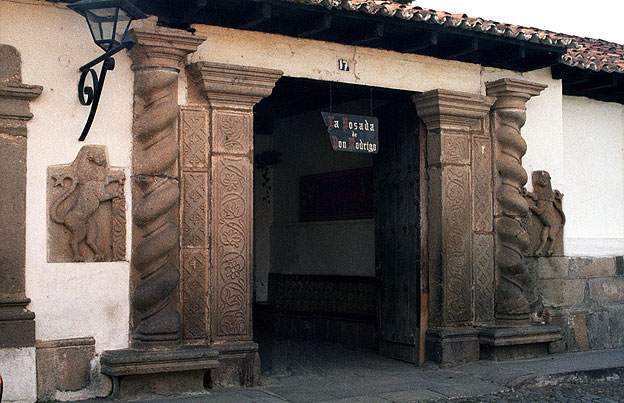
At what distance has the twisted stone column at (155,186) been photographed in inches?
253

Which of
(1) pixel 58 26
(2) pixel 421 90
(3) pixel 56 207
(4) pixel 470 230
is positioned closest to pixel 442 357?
(4) pixel 470 230

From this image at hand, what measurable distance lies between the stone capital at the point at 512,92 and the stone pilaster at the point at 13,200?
470 cm

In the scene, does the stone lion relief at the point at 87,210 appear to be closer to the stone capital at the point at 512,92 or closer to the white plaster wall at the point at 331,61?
the white plaster wall at the point at 331,61

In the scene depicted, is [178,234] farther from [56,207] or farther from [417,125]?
[417,125]

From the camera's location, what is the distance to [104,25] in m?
5.91

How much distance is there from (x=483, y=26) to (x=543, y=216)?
92.0 inches

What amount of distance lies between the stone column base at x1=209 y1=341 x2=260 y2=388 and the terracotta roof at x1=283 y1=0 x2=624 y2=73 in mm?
2952

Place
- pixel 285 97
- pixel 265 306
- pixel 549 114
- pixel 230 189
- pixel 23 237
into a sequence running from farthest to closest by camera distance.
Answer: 1. pixel 265 306
2. pixel 285 97
3. pixel 549 114
4. pixel 230 189
5. pixel 23 237

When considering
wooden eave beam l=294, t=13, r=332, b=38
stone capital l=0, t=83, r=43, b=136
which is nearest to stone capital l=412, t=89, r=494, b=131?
wooden eave beam l=294, t=13, r=332, b=38

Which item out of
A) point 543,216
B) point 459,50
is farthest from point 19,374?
point 543,216

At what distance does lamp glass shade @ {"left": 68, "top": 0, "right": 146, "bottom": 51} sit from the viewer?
5699mm

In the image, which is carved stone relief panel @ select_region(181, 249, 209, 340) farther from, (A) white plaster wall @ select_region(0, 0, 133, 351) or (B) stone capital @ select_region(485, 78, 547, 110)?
(B) stone capital @ select_region(485, 78, 547, 110)

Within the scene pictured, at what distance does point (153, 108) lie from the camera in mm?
6535

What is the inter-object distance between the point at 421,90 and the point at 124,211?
3359 mm
